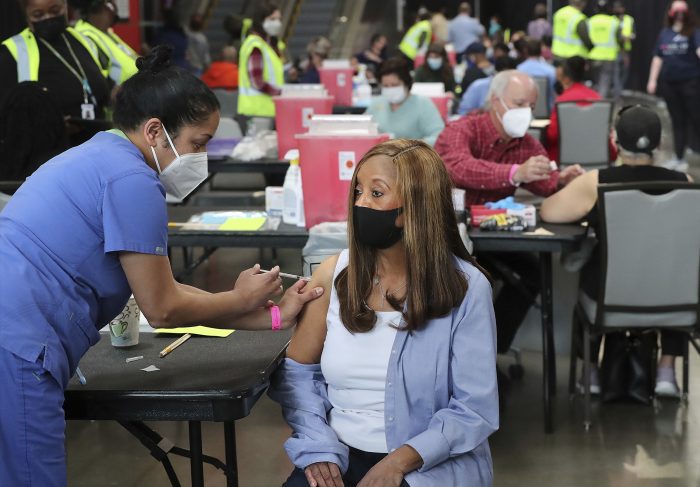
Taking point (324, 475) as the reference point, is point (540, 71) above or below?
above

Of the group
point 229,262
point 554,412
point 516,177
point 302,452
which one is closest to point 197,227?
point 516,177

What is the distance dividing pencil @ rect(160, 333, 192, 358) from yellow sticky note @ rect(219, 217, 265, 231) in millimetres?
1538

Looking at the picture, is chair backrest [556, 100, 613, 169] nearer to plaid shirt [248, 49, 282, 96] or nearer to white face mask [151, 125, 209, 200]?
plaid shirt [248, 49, 282, 96]

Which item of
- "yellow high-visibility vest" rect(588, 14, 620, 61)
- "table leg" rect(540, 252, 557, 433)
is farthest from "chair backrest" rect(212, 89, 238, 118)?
"yellow high-visibility vest" rect(588, 14, 620, 61)

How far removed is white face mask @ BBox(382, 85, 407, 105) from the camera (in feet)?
20.5

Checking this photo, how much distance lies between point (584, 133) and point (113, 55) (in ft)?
9.92

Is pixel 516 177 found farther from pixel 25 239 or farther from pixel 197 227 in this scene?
pixel 25 239

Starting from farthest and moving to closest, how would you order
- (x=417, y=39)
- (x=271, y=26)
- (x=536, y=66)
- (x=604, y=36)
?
1. (x=417, y=39)
2. (x=604, y=36)
3. (x=536, y=66)
4. (x=271, y=26)

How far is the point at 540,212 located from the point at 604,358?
65cm

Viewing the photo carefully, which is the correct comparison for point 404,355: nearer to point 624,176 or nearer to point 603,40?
point 624,176

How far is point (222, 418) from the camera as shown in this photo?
2219 mm

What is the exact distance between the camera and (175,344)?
258cm

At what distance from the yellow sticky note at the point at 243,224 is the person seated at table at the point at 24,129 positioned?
0.86m

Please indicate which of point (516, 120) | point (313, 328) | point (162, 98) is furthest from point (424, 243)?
point (516, 120)
